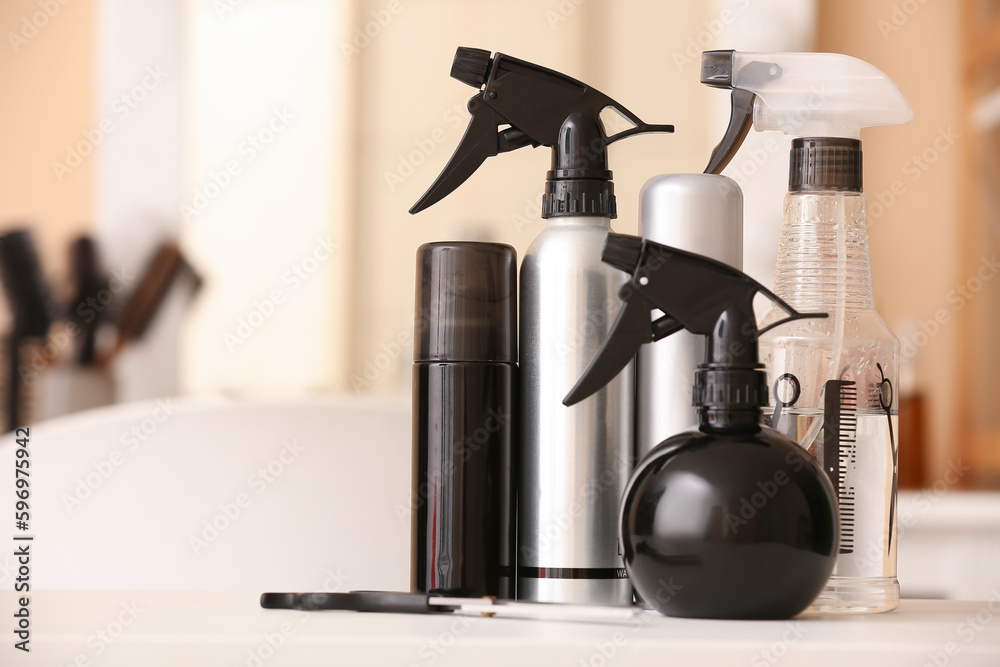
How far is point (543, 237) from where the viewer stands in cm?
35

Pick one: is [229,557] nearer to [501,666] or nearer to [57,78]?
[501,666]

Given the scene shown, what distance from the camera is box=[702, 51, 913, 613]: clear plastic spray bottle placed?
0.34m

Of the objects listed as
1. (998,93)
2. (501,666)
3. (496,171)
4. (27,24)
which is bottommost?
(501,666)

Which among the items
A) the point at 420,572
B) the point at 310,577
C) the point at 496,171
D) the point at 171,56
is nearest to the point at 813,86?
the point at 420,572

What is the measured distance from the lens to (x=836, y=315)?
1.14 feet

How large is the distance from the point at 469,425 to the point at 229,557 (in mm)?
584
